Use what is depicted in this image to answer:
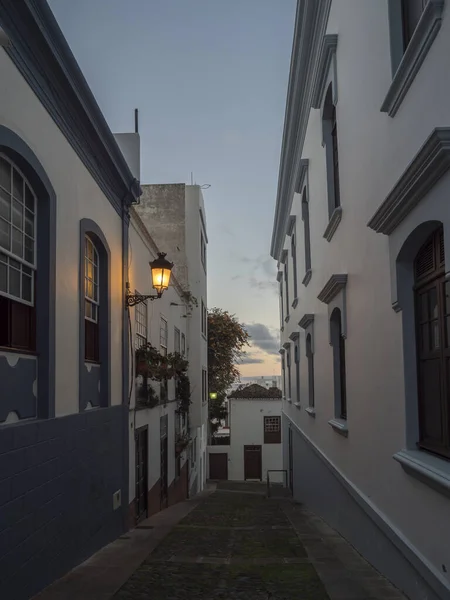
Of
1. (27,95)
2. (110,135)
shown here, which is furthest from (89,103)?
(27,95)

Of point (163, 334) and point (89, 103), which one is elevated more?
point (89, 103)

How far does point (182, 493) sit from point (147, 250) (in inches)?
385

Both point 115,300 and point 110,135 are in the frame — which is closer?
point 110,135

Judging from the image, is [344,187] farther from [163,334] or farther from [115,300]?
[163,334]

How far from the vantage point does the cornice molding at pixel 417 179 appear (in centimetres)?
436

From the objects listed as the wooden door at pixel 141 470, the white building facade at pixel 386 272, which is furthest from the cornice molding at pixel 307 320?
the wooden door at pixel 141 470

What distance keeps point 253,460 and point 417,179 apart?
3523 centimetres

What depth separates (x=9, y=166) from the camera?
6219 millimetres

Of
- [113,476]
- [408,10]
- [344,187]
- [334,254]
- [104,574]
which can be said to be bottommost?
[104,574]

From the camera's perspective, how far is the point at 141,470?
12938 millimetres

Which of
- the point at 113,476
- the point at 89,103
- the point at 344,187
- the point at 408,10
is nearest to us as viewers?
the point at 408,10

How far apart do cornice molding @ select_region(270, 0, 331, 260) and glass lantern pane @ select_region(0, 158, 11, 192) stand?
230 inches

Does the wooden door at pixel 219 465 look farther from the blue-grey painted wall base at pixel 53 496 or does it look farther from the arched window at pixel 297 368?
the blue-grey painted wall base at pixel 53 496

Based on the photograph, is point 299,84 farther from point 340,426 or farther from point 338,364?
point 340,426
